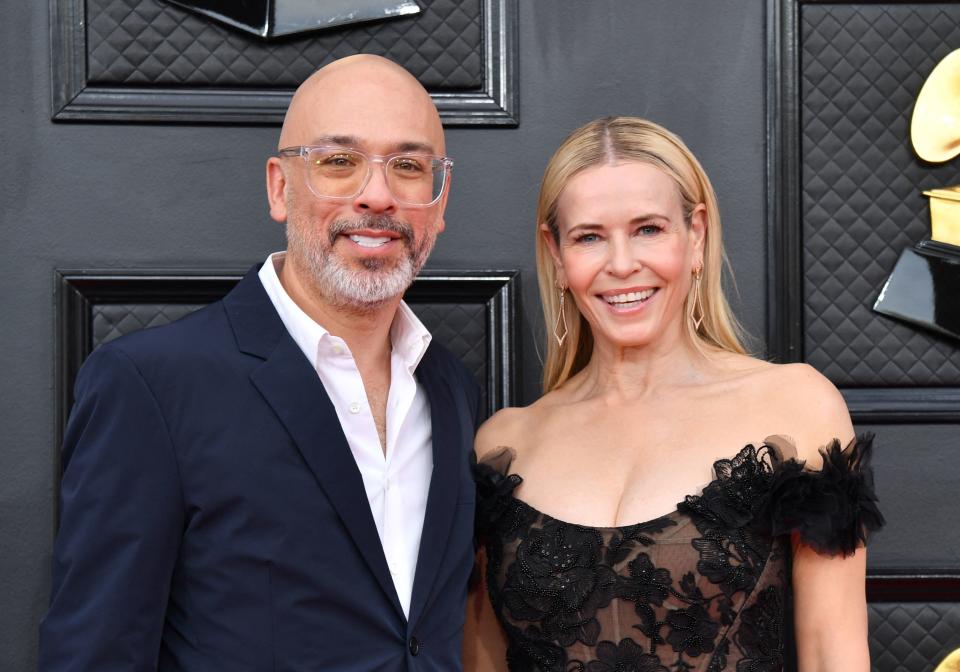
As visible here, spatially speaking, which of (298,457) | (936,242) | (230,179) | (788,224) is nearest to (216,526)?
(298,457)

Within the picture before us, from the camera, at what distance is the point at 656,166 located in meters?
2.18

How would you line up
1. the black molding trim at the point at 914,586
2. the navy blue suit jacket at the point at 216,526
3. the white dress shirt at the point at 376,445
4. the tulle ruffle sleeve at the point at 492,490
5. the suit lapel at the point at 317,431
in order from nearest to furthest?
the navy blue suit jacket at the point at 216,526 < the suit lapel at the point at 317,431 < the white dress shirt at the point at 376,445 < the tulle ruffle sleeve at the point at 492,490 < the black molding trim at the point at 914,586

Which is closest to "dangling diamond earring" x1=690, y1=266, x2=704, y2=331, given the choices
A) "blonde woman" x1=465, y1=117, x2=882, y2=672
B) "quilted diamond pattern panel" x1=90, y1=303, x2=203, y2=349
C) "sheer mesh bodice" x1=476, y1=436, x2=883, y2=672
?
"blonde woman" x1=465, y1=117, x2=882, y2=672

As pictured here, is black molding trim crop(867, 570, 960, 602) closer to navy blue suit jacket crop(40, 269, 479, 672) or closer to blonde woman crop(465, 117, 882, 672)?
blonde woman crop(465, 117, 882, 672)

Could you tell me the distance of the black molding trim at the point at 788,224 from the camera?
2416mm

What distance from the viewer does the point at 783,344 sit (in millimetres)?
2436

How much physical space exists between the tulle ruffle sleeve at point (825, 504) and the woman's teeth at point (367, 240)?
80cm

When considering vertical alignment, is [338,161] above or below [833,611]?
above

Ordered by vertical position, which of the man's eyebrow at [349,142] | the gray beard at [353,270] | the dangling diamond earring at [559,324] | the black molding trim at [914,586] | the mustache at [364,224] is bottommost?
the black molding trim at [914,586]

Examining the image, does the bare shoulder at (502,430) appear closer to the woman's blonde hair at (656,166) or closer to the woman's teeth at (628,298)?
the woman's blonde hair at (656,166)

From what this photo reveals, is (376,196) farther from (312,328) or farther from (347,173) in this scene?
(312,328)

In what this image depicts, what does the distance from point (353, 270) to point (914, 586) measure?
1395mm

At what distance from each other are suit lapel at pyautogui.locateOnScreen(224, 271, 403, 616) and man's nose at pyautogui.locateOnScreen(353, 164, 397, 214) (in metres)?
0.27

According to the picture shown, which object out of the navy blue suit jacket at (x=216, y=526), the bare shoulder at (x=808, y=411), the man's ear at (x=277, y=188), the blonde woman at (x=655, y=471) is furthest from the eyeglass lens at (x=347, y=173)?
the bare shoulder at (x=808, y=411)
